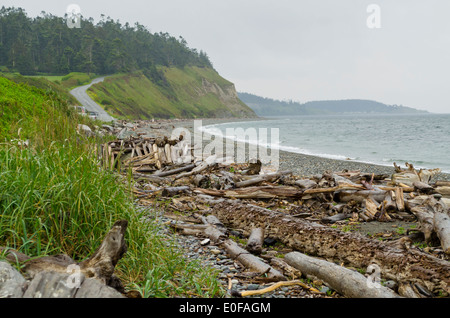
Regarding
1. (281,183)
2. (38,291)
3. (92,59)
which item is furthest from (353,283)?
(92,59)

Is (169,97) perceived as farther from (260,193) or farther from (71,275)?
(71,275)

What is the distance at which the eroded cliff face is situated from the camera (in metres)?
168

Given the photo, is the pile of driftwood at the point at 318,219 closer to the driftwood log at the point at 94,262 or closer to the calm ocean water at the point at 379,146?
the driftwood log at the point at 94,262

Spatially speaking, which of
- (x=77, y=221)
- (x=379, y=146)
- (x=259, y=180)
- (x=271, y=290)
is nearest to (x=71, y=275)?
(x=77, y=221)

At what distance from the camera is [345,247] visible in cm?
466

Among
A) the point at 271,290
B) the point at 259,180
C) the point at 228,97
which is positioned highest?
the point at 228,97

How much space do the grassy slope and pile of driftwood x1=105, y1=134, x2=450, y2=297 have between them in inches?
2247

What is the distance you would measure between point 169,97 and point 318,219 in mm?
128836

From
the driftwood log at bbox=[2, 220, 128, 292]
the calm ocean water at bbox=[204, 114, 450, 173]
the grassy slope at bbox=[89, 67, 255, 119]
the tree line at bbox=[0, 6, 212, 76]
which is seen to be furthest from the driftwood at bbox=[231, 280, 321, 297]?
the tree line at bbox=[0, 6, 212, 76]

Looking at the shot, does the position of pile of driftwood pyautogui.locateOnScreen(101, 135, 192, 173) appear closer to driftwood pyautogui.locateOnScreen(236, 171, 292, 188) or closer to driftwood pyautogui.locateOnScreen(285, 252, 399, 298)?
driftwood pyautogui.locateOnScreen(236, 171, 292, 188)

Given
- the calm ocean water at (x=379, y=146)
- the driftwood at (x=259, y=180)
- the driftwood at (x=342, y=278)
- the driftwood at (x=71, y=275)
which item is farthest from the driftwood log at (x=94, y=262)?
the calm ocean water at (x=379, y=146)

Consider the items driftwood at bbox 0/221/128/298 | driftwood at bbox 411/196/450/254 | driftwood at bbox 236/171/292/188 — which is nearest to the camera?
driftwood at bbox 0/221/128/298
